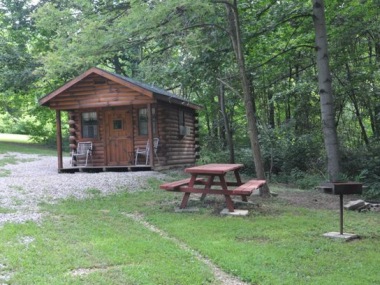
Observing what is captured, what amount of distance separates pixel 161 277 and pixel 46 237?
218 cm

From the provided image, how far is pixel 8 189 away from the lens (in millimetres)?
9719

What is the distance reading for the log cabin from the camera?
1477cm

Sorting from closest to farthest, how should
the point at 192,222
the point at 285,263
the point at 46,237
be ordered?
the point at 285,263
the point at 46,237
the point at 192,222

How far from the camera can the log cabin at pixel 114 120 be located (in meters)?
14.8

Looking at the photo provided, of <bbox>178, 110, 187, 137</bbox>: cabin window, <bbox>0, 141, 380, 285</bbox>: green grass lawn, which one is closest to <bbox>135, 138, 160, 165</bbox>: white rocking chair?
<bbox>178, 110, 187, 137</bbox>: cabin window

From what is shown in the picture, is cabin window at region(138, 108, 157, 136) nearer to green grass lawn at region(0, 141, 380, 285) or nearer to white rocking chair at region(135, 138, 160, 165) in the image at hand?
white rocking chair at region(135, 138, 160, 165)

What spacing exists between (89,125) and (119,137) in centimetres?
137

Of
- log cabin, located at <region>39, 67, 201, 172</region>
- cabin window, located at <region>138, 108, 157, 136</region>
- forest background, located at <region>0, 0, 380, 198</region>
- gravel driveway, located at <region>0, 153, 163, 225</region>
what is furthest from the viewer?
cabin window, located at <region>138, 108, 157, 136</region>

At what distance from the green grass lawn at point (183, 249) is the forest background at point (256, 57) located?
3692mm

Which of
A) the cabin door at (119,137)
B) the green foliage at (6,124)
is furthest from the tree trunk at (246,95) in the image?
the green foliage at (6,124)

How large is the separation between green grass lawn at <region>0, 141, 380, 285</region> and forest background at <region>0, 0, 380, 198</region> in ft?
12.1

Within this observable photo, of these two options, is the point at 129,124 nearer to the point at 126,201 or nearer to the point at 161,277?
the point at 126,201

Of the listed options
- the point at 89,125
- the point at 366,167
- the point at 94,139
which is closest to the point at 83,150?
the point at 94,139

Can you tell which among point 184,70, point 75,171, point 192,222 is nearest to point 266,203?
point 192,222
